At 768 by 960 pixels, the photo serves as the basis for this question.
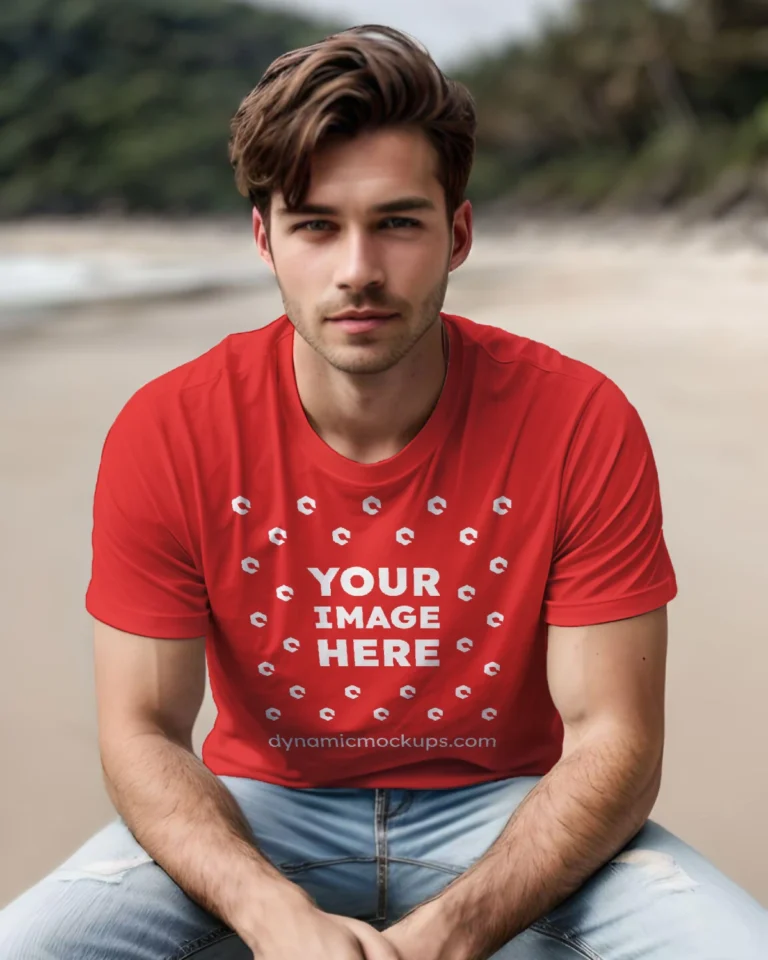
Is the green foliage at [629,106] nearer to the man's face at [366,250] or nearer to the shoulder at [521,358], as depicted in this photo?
the shoulder at [521,358]

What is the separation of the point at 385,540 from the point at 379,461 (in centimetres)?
10

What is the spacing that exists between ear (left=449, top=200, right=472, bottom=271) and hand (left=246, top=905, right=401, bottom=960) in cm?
78

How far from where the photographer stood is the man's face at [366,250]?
1.38 metres

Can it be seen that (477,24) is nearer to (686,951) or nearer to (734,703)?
(734,703)

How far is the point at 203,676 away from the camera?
1491 mm

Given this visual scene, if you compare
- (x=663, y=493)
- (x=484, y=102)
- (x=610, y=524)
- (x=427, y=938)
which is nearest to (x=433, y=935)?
(x=427, y=938)

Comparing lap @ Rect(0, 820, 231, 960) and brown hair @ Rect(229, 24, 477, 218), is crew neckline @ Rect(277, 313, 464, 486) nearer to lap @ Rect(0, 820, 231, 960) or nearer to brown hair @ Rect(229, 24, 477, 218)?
brown hair @ Rect(229, 24, 477, 218)

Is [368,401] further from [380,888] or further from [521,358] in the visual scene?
[380,888]

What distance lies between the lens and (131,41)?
1209 inches

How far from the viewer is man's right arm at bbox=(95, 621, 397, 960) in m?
1.28

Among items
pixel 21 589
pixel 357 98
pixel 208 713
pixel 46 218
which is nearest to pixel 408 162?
pixel 357 98

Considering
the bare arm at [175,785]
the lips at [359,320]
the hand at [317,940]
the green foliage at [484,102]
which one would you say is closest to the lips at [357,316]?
the lips at [359,320]

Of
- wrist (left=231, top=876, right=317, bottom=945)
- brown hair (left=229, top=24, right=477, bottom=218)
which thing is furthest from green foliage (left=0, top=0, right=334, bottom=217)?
wrist (left=231, top=876, right=317, bottom=945)

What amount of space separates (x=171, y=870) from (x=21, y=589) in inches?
89.9
